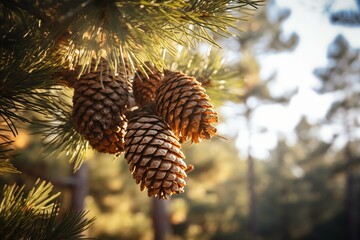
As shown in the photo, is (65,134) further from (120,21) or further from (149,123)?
(120,21)

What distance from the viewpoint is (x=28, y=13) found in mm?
1028

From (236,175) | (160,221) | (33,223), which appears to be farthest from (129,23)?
(236,175)

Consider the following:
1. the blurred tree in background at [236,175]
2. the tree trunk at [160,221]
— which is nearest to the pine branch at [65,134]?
the blurred tree in background at [236,175]

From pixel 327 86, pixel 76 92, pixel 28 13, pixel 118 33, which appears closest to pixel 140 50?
pixel 118 33

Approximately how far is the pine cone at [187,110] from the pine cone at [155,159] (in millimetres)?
45

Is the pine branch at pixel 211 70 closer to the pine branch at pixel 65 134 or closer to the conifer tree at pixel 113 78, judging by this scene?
the conifer tree at pixel 113 78

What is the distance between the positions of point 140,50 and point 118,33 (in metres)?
0.13

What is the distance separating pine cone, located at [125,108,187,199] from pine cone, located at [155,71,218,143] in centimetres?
5

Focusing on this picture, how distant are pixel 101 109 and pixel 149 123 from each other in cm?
15

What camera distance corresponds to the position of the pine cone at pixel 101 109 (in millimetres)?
992

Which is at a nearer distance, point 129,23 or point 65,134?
point 129,23

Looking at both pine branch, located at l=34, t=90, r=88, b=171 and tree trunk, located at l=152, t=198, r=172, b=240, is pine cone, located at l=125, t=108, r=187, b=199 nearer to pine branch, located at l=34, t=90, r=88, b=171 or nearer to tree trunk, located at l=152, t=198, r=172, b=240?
pine branch, located at l=34, t=90, r=88, b=171

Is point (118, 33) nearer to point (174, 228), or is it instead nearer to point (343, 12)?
point (343, 12)

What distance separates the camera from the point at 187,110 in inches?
38.1
